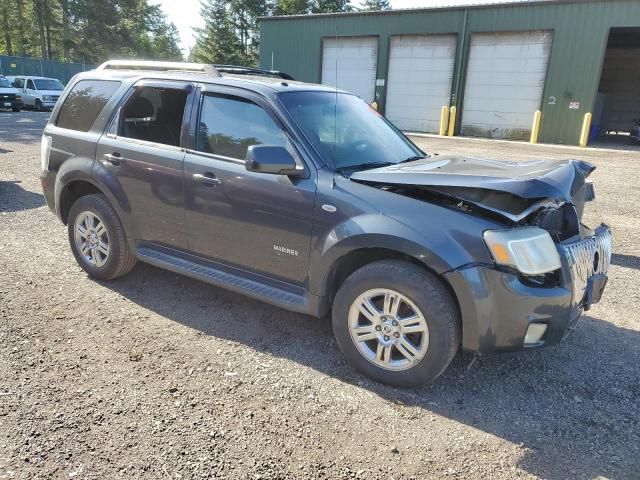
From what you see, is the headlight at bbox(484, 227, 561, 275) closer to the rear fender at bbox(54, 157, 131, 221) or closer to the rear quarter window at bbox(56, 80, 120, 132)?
the rear fender at bbox(54, 157, 131, 221)

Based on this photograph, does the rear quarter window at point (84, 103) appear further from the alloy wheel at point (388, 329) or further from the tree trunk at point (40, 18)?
the tree trunk at point (40, 18)

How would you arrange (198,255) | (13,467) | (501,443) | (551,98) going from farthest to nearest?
(551,98), (198,255), (501,443), (13,467)

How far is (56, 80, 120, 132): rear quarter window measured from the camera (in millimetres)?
4438

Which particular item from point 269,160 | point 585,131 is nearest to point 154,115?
point 269,160

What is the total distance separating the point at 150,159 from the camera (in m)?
3.97

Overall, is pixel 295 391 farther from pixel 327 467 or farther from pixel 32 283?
pixel 32 283

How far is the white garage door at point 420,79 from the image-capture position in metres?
22.5

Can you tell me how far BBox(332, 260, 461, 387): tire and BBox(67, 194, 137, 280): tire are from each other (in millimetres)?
2195

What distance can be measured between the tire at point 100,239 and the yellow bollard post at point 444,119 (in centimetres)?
2019

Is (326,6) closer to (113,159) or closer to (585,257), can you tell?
(113,159)

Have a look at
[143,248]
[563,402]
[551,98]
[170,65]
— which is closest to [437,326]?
[563,402]

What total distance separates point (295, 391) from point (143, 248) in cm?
200

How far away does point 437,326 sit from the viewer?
2848 mm

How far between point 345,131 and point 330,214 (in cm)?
89
